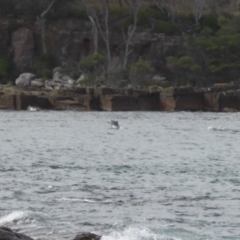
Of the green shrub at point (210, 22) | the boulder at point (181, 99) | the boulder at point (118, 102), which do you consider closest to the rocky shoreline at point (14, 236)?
the boulder at point (118, 102)

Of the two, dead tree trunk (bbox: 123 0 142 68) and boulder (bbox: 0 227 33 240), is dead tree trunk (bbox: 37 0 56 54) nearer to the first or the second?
dead tree trunk (bbox: 123 0 142 68)

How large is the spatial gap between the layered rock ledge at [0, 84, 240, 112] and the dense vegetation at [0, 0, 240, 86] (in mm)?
8862

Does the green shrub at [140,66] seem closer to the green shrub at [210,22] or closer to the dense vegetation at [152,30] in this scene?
the dense vegetation at [152,30]

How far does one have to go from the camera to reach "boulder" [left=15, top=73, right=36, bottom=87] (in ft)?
302

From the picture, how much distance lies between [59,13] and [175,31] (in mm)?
12776

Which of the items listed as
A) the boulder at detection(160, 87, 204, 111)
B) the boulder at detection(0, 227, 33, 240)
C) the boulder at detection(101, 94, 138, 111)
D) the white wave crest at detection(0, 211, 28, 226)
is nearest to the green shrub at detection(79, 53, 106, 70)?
the boulder at detection(101, 94, 138, 111)

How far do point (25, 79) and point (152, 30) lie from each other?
15712 mm

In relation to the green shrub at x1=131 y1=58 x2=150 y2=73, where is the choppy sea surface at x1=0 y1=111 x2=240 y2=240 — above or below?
below

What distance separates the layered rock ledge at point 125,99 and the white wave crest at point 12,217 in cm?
5594

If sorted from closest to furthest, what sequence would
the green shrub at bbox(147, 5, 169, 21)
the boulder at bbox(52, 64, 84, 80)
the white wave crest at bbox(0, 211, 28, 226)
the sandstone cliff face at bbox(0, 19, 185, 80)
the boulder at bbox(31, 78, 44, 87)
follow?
the white wave crest at bbox(0, 211, 28, 226) → the boulder at bbox(31, 78, 44, 87) → the boulder at bbox(52, 64, 84, 80) → the sandstone cliff face at bbox(0, 19, 185, 80) → the green shrub at bbox(147, 5, 169, 21)

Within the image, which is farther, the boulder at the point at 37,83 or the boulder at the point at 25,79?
the boulder at the point at 25,79

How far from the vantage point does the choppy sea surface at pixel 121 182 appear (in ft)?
70.8

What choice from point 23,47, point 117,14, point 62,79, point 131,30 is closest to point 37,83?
point 62,79

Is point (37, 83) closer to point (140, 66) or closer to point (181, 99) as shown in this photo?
point (140, 66)
